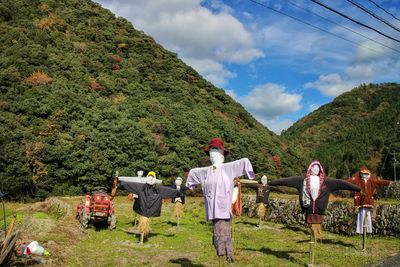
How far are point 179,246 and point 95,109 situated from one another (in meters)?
21.7

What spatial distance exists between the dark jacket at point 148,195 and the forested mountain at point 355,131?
46856 millimetres

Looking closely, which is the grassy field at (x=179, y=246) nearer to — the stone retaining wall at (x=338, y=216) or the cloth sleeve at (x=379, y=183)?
the stone retaining wall at (x=338, y=216)

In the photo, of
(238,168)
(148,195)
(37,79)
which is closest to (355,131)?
(37,79)

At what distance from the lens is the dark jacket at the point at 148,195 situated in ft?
40.5

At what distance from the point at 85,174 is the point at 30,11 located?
890 inches

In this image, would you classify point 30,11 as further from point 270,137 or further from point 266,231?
point 266,231

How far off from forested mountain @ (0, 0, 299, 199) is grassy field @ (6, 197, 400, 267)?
1087 cm

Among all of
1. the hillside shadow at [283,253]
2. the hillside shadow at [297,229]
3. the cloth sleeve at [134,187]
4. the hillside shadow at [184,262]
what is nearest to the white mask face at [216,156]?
the hillside shadow at [184,262]

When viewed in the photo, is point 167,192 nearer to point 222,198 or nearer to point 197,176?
point 197,176

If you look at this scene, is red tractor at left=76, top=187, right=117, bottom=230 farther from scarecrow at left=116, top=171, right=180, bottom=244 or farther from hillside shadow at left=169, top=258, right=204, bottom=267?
hillside shadow at left=169, top=258, right=204, bottom=267

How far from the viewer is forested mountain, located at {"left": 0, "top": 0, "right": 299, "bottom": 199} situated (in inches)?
1064

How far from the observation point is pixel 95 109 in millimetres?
31641

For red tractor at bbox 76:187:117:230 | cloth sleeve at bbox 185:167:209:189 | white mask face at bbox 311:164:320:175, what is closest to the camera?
cloth sleeve at bbox 185:167:209:189

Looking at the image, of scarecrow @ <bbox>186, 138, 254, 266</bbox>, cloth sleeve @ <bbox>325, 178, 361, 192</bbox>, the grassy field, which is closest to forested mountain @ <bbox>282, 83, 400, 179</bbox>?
the grassy field
